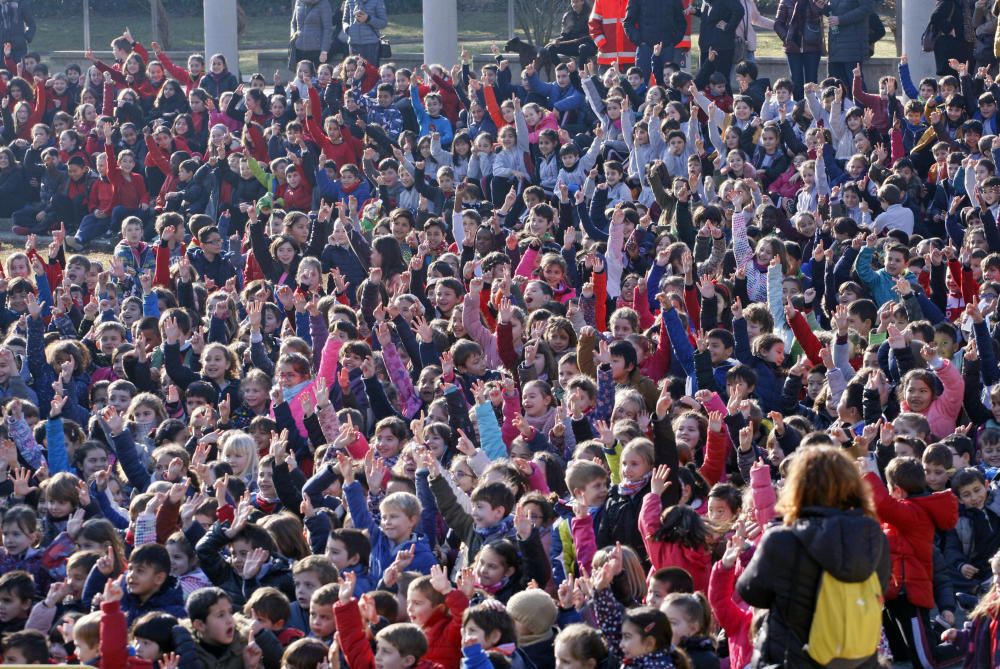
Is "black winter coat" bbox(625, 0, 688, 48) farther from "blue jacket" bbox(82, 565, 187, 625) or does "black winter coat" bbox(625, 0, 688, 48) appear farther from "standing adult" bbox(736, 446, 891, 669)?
"standing adult" bbox(736, 446, 891, 669)

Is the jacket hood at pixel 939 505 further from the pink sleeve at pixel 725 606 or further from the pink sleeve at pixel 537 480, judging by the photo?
the pink sleeve at pixel 537 480

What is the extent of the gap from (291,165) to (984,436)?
979 cm

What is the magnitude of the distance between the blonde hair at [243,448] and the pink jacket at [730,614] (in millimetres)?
3498

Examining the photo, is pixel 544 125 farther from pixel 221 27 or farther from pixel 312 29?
pixel 221 27

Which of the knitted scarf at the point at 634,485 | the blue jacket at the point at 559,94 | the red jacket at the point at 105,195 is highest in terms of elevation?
the blue jacket at the point at 559,94

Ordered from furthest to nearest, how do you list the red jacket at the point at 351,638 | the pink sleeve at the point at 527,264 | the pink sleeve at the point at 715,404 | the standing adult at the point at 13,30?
the standing adult at the point at 13,30 < the pink sleeve at the point at 527,264 < the pink sleeve at the point at 715,404 < the red jacket at the point at 351,638

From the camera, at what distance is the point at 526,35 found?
97.1 ft

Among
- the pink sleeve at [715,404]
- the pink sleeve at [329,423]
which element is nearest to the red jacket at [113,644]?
the pink sleeve at [329,423]

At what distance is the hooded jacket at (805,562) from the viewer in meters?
5.44

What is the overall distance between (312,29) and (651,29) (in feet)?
17.7

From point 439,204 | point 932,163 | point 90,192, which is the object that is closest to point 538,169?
point 439,204

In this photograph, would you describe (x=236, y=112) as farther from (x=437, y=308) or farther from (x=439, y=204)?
(x=437, y=308)

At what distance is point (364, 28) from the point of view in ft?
71.5

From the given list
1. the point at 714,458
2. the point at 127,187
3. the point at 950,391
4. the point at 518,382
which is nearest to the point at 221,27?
the point at 127,187
